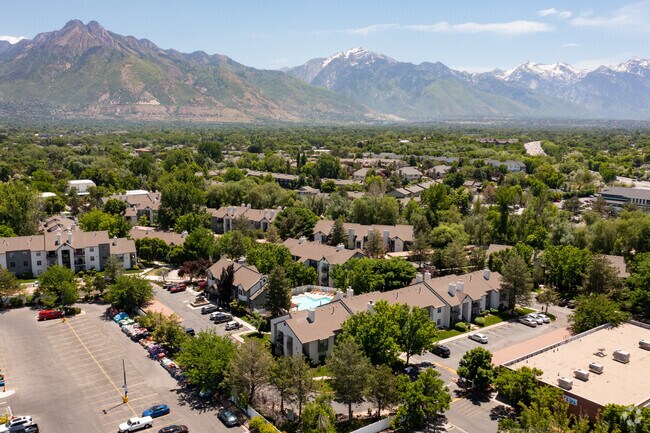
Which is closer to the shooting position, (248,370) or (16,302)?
(248,370)

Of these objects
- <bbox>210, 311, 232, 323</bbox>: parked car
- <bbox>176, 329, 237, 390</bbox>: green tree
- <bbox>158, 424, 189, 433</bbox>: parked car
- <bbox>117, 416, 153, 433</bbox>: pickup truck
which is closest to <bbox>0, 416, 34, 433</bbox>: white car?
<bbox>117, 416, 153, 433</bbox>: pickup truck

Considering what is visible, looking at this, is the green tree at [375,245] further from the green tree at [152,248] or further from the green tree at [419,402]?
the green tree at [419,402]

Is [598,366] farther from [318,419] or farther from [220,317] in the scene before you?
[220,317]

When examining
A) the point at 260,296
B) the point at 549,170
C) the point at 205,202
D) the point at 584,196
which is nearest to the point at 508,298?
the point at 260,296

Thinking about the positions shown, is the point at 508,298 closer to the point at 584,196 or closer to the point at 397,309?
the point at 397,309

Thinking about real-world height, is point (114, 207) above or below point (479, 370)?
above

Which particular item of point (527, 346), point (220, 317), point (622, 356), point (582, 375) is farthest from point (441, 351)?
point (220, 317)

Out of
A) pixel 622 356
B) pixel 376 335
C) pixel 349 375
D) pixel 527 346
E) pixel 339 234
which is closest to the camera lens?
pixel 349 375

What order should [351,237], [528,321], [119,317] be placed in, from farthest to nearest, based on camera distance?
[351,237]
[528,321]
[119,317]
